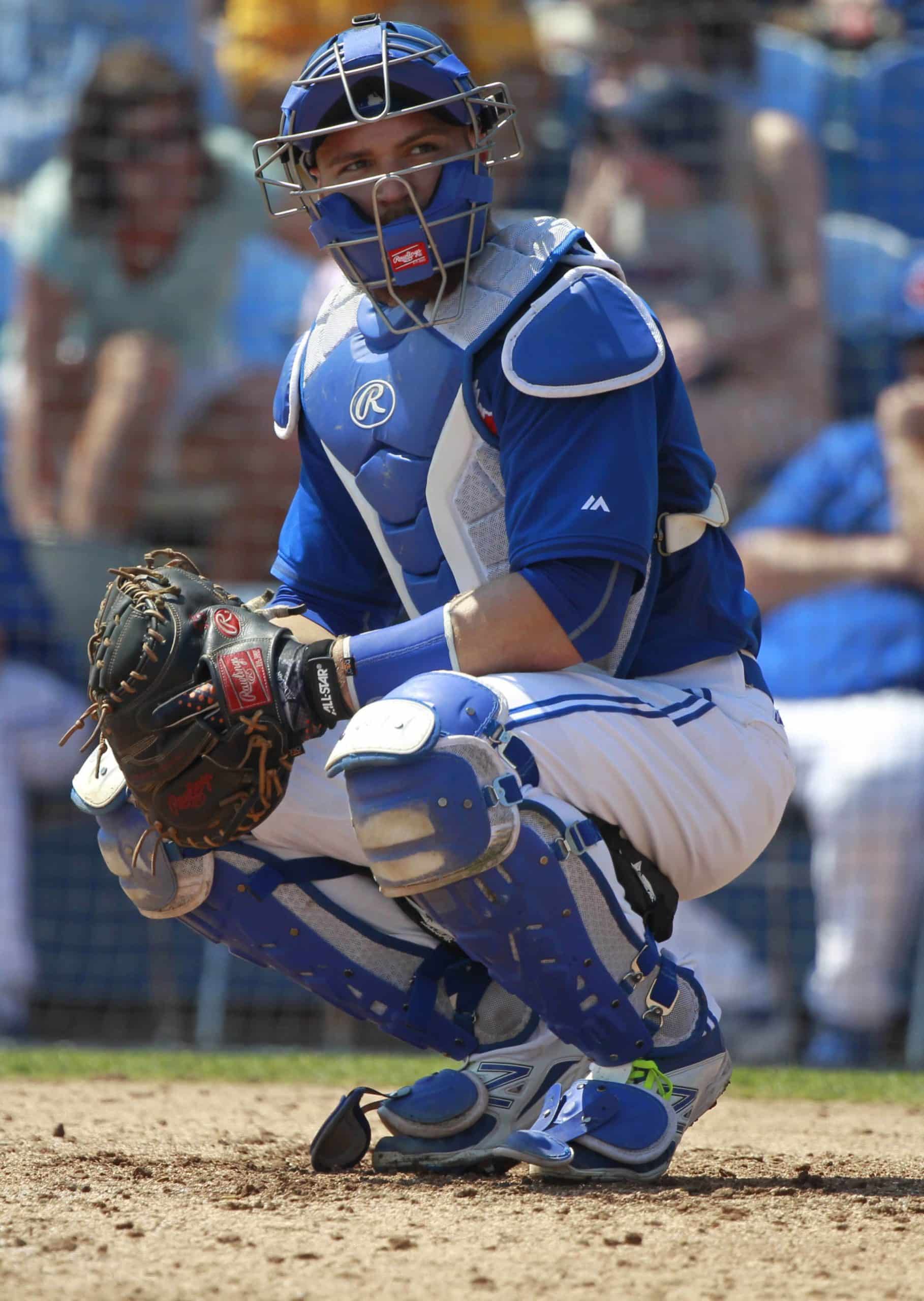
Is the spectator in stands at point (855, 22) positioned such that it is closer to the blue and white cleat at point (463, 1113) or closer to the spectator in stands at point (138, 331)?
the spectator in stands at point (138, 331)

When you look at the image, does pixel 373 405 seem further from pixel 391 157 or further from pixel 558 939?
pixel 558 939

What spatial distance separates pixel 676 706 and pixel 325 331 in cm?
92

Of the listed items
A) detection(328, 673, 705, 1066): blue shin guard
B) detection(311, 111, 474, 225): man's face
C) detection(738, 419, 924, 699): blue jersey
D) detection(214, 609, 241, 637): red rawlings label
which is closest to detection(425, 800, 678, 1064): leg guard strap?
detection(328, 673, 705, 1066): blue shin guard

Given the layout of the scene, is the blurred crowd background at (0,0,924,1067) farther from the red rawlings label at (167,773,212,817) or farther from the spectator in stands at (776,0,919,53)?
the red rawlings label at (167,773,212,817)

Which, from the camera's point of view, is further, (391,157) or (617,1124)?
(391,157)

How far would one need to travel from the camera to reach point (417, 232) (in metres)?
2.78

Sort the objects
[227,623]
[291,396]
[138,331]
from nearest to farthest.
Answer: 1. [227,623]
2. [291,396]
3. [138,331]

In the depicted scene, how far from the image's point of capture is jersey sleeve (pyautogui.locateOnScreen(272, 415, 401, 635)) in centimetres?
303

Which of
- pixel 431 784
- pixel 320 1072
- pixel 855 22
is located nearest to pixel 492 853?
pixel 431 784

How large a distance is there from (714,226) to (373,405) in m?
4.55

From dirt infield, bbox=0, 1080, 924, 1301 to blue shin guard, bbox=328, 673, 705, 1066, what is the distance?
0.98 ft

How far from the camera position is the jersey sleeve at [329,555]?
3025 millimetres

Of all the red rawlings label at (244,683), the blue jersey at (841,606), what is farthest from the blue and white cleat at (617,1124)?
the blue jersey at (841,606)

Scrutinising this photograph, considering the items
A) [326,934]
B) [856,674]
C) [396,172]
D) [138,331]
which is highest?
[396,172]
